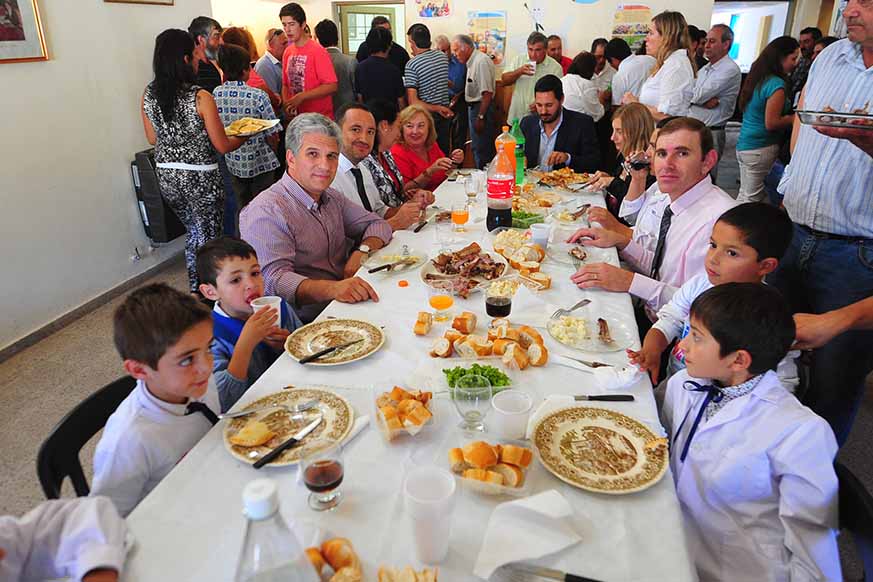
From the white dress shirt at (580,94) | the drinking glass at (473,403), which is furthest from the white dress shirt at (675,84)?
the drinking glass at (473,403)

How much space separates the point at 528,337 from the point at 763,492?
0.72 meters

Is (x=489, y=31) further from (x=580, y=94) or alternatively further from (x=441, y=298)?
(x=441, y=298)

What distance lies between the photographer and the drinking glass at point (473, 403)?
1304mm

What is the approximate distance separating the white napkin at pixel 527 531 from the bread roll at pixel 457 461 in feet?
0.40

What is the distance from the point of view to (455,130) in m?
6.57

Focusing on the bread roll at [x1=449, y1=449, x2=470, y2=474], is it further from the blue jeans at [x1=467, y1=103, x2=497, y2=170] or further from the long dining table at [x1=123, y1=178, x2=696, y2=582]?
the blue jeans at [x1=467, y1=103, x2=497, y2=170]

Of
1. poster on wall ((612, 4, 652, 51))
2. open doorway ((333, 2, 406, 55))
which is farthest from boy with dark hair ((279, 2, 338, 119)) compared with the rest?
poster on wall ((612, 4, 652, 51))

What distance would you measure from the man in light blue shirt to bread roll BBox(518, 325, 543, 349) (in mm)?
1232

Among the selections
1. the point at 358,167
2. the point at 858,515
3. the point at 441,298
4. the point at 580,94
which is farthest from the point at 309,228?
the point at 580,94

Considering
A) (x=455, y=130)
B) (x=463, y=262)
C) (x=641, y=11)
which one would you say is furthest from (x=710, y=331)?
(x=641, y=11)

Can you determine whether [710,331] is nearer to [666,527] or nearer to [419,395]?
[666,527]

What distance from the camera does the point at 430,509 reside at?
919 millimetres

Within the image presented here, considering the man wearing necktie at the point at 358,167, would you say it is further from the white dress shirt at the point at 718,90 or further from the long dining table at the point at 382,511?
the white dress shirt at the point at 718,90

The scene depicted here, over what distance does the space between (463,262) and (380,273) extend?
35cm
